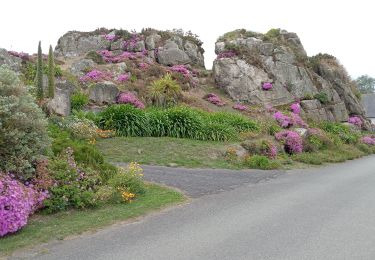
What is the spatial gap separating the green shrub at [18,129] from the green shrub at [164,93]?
1594 cm

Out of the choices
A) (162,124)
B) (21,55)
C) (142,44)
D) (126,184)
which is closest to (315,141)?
(162,124)

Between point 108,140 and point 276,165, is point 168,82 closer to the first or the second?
point 108,140

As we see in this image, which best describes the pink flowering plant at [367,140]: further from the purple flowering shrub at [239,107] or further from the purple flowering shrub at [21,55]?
the purple flowering shrub at [21,55]

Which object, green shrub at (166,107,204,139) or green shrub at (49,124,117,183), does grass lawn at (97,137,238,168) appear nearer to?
green shrub at (166,107,204,139)

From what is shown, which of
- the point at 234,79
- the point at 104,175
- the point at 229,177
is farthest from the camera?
the point at 234,79

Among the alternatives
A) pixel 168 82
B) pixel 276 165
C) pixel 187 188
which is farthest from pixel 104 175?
pixel 168 82

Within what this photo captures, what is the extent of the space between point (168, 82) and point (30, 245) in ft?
63.7

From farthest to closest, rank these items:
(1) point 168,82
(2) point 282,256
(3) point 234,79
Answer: (3) point 234,79 < (1) point 168,82 < (2) point 282,256

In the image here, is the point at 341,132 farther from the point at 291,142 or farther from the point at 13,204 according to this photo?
the point at 13,204

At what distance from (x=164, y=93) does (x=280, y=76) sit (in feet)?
43.9

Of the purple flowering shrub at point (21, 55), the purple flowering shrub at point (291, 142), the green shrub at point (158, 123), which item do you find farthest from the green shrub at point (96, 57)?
the purple flowering shrub at point (291, 142)

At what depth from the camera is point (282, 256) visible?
6102 millimetres

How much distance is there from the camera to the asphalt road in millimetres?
6227

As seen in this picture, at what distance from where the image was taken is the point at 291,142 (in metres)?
21.6
